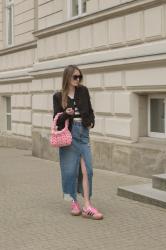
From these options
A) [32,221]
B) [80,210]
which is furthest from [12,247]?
[80,210]

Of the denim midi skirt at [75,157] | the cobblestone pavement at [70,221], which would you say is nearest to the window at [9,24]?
the cobblestone pavement at [70,221]

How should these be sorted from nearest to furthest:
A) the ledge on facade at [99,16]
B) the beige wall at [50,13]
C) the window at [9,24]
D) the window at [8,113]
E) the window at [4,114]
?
the ledge on facade at [99,16]
the beige wall at [50,13]
the window at [9,24]
the window at [8,113]
the window at [4,114]

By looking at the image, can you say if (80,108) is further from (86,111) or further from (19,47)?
(19,47)

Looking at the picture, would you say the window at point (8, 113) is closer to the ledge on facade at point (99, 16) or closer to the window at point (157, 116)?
the ledge on facade at point (99, 16)

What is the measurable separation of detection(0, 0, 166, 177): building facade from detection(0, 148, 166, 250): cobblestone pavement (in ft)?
2.32

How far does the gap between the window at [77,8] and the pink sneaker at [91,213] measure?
256 inches

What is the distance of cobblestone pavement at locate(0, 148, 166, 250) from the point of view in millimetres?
5891

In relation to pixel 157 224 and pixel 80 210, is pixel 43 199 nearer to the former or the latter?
pixel 80 210

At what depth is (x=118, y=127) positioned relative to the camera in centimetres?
1089

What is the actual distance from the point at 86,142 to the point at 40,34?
755 centimetres

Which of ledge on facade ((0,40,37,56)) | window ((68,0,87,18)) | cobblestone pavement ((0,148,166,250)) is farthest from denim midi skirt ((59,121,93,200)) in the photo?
ledge on facade ((0,40,37,56))

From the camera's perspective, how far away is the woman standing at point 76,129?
23.1 ft

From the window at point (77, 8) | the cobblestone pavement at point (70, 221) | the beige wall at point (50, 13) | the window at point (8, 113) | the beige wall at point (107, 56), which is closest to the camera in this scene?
the cobblestone pavement at point (70, 221)

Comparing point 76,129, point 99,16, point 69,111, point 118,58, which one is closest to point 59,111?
point 69,111
